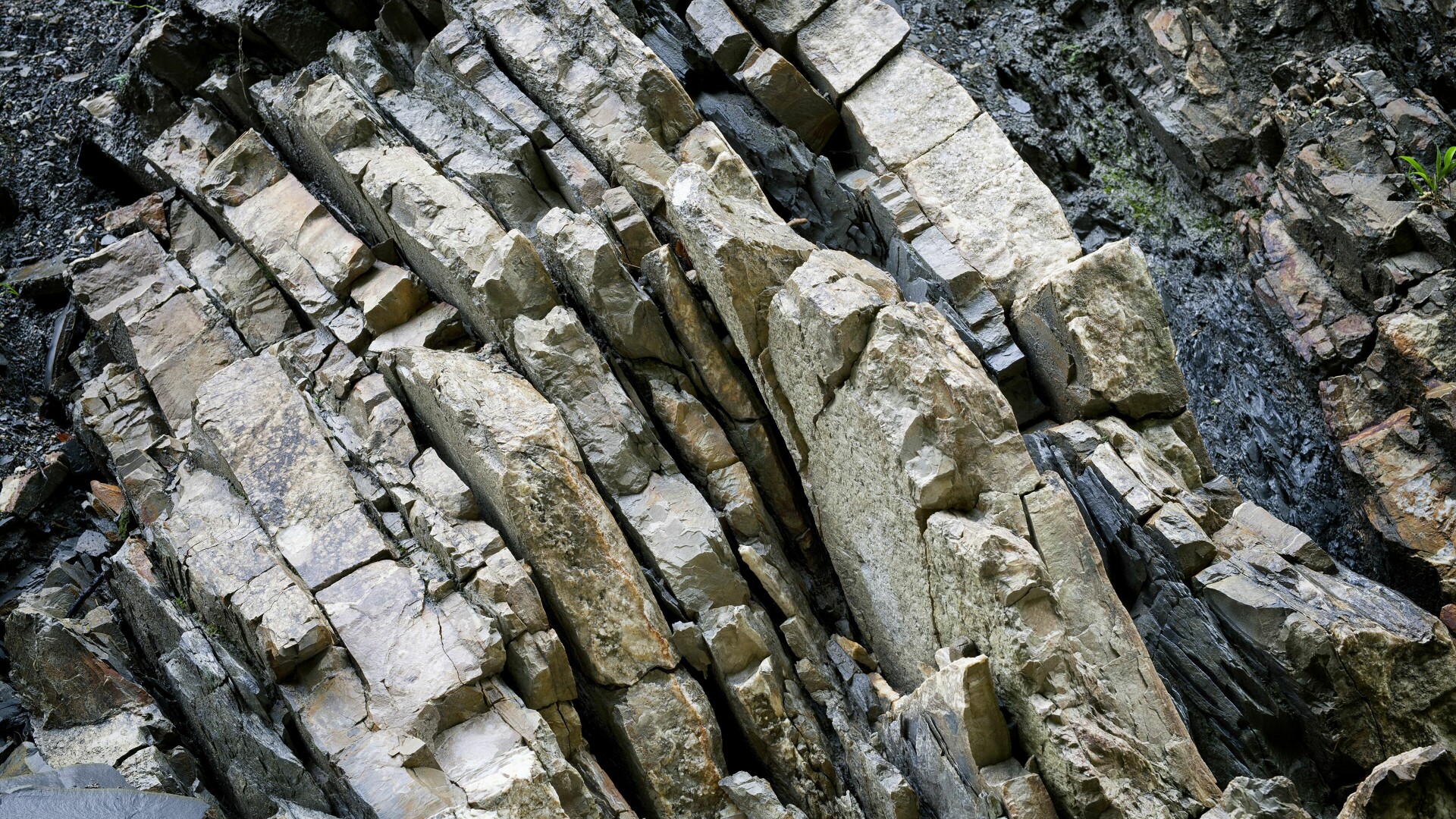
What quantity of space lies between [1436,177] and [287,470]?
1098cm

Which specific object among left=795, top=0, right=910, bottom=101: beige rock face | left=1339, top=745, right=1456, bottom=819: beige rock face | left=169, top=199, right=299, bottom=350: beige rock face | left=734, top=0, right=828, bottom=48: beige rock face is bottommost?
left=1339, top=745, right=1456, bottom=819: beige rock face

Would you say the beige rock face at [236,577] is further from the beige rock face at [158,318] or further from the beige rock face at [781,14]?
the beige rock face at [781,14]

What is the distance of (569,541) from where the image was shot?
859 cm

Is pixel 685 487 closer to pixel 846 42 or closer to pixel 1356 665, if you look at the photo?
pixel 1356 665

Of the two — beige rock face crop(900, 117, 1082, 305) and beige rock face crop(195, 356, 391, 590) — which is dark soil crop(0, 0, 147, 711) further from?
Answer: beige rock face crop(900, 117, 1082, 305)

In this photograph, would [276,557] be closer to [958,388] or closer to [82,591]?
[82,591]

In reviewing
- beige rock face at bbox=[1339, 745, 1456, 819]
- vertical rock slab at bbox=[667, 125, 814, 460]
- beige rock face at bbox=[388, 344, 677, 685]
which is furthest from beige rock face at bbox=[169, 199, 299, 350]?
beige rock face at bbox=[1339, 745, 1456, 819]

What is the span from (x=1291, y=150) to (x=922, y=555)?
6.44 meters

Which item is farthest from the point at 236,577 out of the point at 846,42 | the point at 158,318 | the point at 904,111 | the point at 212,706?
the point at 846,42

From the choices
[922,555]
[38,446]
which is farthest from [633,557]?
[38,446]

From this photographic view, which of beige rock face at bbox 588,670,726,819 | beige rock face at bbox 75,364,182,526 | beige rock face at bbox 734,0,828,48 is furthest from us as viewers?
beige rock face at bbox 734,0,828,48

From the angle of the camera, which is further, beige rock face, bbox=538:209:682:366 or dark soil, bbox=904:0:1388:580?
dark soil, bbox=904:0:1388:580

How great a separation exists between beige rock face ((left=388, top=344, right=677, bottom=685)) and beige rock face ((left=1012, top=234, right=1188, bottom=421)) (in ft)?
14.4

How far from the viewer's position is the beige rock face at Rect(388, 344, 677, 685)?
8508 millimetres
